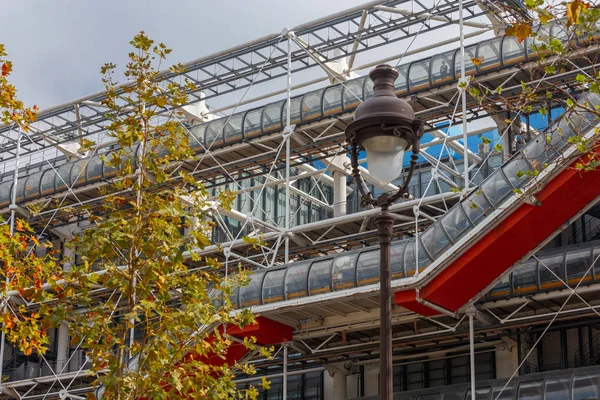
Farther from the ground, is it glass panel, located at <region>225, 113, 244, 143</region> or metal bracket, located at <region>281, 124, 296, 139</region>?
glass panel, located at <region>225, 113, 244, 143</region>

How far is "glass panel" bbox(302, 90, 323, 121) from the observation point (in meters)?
31.3

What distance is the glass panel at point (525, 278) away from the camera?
25.6m

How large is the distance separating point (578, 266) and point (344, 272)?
16.9 ft

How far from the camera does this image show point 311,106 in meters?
31.5

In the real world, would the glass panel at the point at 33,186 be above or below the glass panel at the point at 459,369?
above

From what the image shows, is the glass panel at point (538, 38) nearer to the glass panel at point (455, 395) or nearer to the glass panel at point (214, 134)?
the glass panel at point (455, 395)

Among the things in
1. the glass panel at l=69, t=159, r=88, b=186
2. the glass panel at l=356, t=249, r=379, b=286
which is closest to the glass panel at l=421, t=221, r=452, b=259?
the glass panel at l=356, t=249, r=379, b=286

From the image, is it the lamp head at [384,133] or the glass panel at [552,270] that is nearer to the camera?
the lamp head at [384,133]

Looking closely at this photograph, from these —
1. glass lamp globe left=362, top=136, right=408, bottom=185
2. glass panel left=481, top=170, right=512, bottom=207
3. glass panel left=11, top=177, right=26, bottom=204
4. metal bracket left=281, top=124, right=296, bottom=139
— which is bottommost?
glass lamp globe left=362, top=136, right=408, bottom=185

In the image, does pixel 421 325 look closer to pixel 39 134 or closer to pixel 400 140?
pixel 39 134

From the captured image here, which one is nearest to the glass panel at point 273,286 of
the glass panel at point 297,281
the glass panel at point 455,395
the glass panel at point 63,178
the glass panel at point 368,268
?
the glass panel at point 297,281

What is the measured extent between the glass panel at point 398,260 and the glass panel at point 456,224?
1264 millimetres

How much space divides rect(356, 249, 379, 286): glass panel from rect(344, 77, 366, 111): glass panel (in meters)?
A: 5.88

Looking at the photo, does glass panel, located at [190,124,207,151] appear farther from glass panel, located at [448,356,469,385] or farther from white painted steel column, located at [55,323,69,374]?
glass panel, located at [448,356,469,385]
